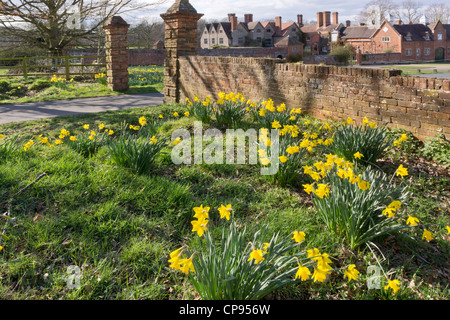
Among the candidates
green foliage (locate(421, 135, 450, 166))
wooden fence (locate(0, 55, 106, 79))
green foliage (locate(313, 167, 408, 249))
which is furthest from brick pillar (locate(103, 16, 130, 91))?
green foliage (locate(313, 167, 408, 249))

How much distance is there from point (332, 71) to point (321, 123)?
0.87m

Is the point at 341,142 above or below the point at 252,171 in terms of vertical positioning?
above

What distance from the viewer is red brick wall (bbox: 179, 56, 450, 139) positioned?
549 centimetres

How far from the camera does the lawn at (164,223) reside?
119 inches

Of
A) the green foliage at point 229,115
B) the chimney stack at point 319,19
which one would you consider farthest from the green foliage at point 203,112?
the chimney stack at point 319,19

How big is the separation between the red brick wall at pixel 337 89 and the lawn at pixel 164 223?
351 millimetres

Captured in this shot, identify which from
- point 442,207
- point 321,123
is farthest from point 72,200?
point 321,123

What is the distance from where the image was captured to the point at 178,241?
12.1ft

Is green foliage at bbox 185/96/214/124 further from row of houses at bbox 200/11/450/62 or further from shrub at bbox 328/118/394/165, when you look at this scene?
row of houses at bbox 200/11/450/62

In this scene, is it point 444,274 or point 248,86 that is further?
point 248,86

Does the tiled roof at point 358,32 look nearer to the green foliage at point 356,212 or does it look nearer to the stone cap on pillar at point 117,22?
the stone cap on pillar at point 117,22

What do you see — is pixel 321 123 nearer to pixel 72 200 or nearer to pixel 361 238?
pixel 361 238

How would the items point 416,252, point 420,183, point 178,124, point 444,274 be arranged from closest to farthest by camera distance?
point 444,274 < point 416,252 < point 420,183 < point 178,124

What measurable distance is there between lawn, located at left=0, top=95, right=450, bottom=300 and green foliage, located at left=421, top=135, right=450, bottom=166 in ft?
0.06
